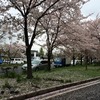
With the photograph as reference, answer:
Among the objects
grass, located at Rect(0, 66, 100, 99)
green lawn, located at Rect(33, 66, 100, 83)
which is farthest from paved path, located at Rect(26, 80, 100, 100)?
green lawn, located at Rect(33, 66, 100, 83)

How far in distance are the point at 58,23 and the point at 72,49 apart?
5.67 meters

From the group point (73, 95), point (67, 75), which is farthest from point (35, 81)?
point (67, 75)

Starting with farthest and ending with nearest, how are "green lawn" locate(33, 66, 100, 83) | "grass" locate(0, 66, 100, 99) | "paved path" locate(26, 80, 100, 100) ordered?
"green lawn" locate(33, 66, 100, 83), "grass" locate(0, 66, 100, 99), "paved path" locate(26, 80, 100, 100)

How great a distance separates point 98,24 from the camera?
1604 inches

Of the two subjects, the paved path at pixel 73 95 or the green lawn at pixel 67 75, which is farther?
the green lawn at pixel 67 75

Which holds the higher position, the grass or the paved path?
the grass

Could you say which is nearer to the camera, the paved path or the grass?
the paved path

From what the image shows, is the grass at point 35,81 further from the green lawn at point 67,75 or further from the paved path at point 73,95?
the paved path at point 73,95

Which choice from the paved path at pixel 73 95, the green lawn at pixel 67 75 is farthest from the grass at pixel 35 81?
the paved path at pixel 73 95

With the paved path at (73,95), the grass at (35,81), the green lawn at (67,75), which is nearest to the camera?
the paved path at (73,95)

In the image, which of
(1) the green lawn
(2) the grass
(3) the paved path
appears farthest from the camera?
(1) the green lawn

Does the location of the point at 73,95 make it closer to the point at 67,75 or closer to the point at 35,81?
the point at 35,81

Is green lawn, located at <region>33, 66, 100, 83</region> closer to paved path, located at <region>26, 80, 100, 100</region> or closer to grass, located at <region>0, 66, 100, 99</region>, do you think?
grass, located at <region>0, 66, 100, 99</region>

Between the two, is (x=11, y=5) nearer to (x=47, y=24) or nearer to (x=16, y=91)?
(x=16, y=91)
